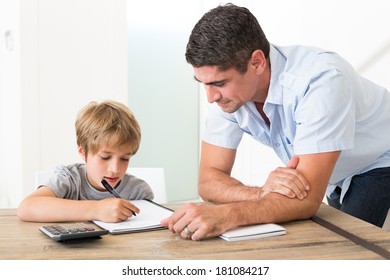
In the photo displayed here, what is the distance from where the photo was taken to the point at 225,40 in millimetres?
1429

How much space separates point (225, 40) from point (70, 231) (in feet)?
2.15

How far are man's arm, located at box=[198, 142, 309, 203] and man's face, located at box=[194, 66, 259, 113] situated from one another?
21 centimetres

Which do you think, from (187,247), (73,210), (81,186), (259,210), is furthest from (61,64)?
(187,247)

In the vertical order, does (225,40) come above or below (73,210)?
above

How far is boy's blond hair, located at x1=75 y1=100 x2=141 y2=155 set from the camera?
4.64ft

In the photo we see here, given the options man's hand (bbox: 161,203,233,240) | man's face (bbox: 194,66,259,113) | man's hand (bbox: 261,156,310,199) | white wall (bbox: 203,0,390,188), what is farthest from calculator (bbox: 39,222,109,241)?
white wall (bbox: 203,0,390,188)

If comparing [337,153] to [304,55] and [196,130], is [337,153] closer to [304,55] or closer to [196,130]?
[304,55]

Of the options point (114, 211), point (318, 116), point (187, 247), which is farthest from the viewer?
point (318, 116)

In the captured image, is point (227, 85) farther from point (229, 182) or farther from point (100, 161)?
point (100, 161)

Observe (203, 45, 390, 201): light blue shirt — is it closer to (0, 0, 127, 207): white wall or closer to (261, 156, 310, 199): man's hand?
(261, 156, 310, 199): man's hand

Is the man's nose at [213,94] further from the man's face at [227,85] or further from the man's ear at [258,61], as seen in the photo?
the man's ear at [258,61]

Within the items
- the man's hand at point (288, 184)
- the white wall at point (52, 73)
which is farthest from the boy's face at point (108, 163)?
the white wall at point (52, 73)

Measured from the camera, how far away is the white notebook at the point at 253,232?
3.51 ft
